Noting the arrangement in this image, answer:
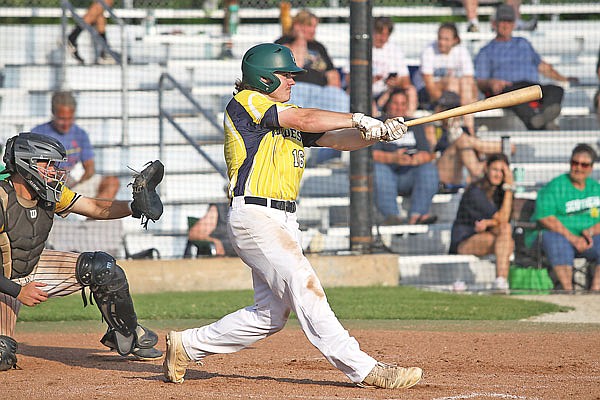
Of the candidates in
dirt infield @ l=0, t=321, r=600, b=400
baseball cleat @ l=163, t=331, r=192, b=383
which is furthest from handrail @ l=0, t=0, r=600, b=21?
baseball cleat @ l=163, t=331, r=192, b=383

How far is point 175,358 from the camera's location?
5.61 m

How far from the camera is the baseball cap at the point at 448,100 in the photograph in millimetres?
13062

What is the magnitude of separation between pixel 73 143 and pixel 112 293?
6067mm

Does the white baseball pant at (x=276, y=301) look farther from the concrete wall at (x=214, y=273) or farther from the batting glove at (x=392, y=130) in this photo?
the concrete wall at (x=214, y=273)

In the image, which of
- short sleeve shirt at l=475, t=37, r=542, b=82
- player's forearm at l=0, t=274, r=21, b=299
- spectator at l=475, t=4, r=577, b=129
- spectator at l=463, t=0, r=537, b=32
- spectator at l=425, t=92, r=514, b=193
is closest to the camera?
player's forearm at l=0, t=274, r=21, b=299

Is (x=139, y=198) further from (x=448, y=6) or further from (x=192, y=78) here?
(x=448, y=6)

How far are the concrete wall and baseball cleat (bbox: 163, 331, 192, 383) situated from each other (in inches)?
193

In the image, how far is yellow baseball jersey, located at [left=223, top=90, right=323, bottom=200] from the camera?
537 centimetres

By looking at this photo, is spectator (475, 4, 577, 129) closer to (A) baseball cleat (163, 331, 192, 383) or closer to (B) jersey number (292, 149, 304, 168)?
(B) jersey number (292, 149, 304, 168)

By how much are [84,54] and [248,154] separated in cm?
1034

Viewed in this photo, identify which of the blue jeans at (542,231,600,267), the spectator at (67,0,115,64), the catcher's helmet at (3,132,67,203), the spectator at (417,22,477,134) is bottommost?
the blue jeans at (542,231,600,267)

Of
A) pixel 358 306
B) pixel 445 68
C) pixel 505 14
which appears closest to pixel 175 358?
pixel 358 306

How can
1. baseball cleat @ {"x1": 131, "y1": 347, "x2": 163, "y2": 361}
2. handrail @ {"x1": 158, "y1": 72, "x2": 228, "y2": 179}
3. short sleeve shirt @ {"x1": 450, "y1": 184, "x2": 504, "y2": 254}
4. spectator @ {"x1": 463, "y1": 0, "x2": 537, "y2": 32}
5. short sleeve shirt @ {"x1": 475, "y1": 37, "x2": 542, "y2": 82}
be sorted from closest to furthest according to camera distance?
baseball cleat @ {"x1": 131, "y1": 347, "x2": 163, "y2": 361} → short sleeve shirt @ {"x1": 450, "y1": 184, "x2": 504, "y2": 254} → handrail @ {"x1": 158, "y1": 72, "x2": 228, "y2": 179} → short sleeve shirt @ {"x1": 475, "y1": 37, "x2": 542, "y2": 82} → spectator @ {"x1": 463, "y1": 0, "x2": 537, "y2": 32}

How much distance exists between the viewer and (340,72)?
13.8 meters
